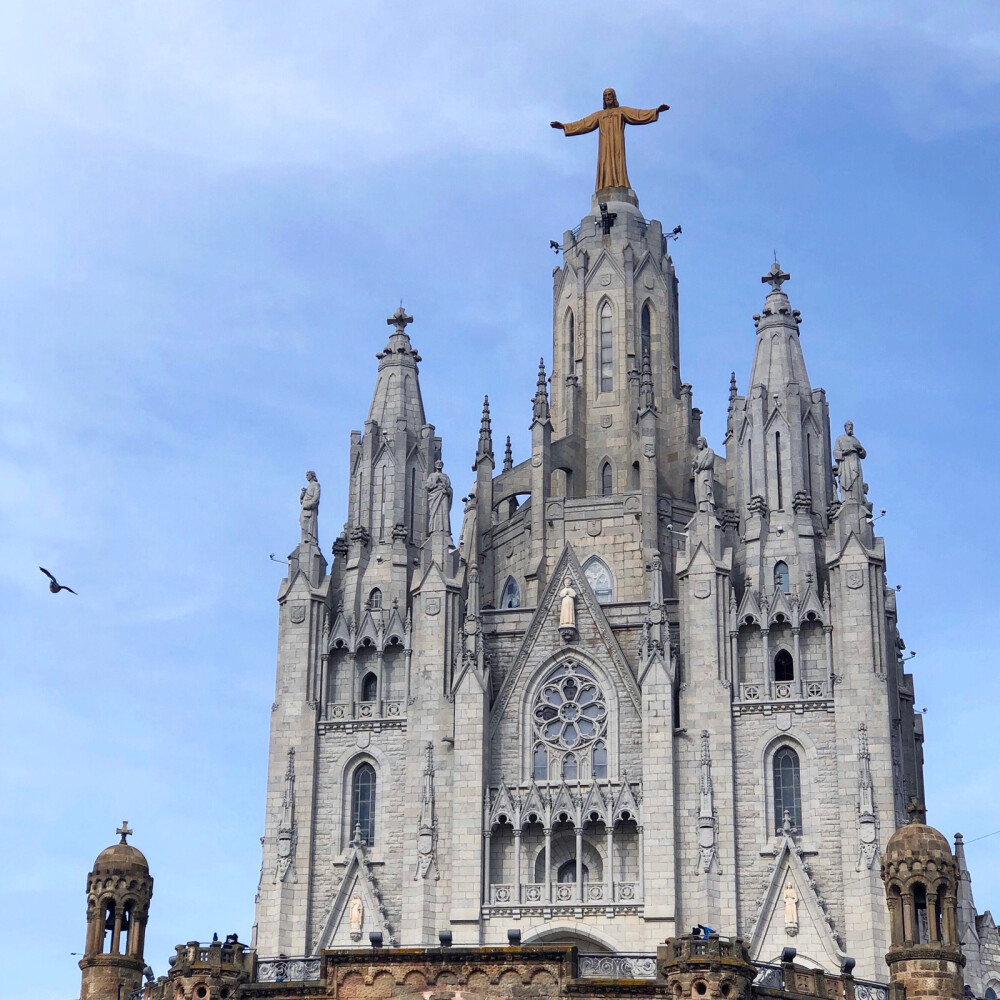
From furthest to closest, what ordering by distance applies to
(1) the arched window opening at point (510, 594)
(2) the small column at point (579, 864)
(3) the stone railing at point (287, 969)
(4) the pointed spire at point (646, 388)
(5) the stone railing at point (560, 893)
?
1. (4) the pointed spire at point (646, 388)
2. (1) the arched window opening at point (510, 594)
3. (2) the small column at point (579, 864)
4. (5) the stone railing at point (560, 893)
5. (3) the stone railing at point (287, 969)

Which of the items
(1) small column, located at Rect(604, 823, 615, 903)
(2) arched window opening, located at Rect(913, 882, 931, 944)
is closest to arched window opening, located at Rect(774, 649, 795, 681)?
(1) small column, located at Rect(604, 823, 615, 903)

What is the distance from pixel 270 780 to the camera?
66.9 meters

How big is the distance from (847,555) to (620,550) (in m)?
8.22

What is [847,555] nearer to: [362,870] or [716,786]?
[716,786]

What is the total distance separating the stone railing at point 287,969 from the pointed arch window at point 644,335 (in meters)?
27.0

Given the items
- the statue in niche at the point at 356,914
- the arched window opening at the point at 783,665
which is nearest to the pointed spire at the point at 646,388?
the arched window opening at the point at 783,665

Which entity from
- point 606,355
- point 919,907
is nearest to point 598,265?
point 606,355

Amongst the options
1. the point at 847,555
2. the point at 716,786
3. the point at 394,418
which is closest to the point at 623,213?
the point at 394,418

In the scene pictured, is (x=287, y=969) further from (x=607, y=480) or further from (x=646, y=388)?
(x=646, y=388)

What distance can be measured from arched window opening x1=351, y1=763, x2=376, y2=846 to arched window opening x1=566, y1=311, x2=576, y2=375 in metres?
16.3

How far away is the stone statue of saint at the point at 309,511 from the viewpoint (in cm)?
7038

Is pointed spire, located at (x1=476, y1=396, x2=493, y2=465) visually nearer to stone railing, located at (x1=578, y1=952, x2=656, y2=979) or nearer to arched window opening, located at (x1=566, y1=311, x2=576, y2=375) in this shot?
arched window opening, located at (x1=566, y1=311, x2=576, y2=375)

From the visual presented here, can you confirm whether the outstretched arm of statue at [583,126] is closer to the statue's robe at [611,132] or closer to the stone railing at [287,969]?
the statue's robe at [611,132]

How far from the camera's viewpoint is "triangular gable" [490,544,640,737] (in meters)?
66.8
